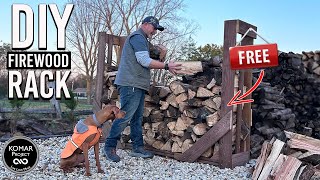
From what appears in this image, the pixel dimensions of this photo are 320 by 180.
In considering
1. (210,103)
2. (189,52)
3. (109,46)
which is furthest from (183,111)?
(189,52)

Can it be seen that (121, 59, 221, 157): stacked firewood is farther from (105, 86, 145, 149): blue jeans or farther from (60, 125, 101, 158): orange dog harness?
(60, 125, 101, 158): orange dog harness

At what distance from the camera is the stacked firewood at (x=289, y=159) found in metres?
4.03

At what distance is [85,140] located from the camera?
4.22 m

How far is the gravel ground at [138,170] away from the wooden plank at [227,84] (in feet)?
0.62

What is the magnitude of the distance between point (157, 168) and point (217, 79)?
1.31 m

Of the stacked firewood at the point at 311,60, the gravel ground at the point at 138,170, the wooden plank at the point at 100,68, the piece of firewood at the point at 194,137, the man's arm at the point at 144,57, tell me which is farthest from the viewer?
the stacked firewood at the point at 311,60

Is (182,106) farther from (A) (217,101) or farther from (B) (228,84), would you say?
(B) (228,84)

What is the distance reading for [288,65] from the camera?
27.4ft

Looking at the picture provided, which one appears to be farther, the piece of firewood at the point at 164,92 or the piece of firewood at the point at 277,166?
the piece of firewood at the point at 164,92

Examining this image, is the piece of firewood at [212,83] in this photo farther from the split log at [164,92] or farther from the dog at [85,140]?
the dog at [85,140]

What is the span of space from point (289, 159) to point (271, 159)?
0.82 feet

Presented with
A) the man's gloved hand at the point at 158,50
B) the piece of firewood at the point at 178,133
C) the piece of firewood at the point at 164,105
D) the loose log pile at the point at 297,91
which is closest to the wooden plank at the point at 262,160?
the piece of firewood at the point at 178,133

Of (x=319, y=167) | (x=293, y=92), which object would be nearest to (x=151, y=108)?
(x=319, y=167)

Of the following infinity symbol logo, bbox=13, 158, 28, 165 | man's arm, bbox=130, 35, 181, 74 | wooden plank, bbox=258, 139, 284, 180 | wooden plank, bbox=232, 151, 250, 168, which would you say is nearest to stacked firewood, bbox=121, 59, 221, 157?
wooden plank, bbox=232, 151, 250, 168
